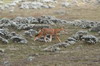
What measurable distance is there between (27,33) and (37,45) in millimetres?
3542

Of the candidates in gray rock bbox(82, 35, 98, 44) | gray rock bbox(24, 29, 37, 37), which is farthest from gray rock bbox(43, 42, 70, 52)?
gray rock bbox(24, 29, 37, 37)

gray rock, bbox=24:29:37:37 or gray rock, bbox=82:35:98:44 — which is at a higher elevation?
gray rock, bbox=82:35:98:44

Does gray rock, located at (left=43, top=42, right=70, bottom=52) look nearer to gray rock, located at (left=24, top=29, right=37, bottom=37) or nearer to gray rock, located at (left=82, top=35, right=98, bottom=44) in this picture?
gray rock, located at (left=82, top=35, right=98, bottom=44)

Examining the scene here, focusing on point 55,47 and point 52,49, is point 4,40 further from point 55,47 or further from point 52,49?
point 52,49

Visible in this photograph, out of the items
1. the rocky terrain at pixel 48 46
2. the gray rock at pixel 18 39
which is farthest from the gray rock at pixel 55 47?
the gray rock at pixel 18 39

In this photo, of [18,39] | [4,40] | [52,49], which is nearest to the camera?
[52,49]

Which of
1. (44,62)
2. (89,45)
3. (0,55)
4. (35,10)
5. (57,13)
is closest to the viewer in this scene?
(44,62)

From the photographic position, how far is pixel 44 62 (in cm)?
1845

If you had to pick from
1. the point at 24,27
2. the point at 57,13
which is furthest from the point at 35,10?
the point at 24,27

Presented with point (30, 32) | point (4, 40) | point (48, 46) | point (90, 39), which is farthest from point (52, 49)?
point (30, 32)

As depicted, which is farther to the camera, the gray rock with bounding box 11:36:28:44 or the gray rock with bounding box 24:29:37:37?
the gray rock with bounding box 24:29:37:37

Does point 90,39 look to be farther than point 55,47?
Yes

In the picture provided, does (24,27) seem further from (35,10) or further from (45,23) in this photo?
(35,10)

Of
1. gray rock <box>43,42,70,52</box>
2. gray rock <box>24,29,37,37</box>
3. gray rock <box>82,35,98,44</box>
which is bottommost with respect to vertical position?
gray rock <box>24,29,37,37</box>
